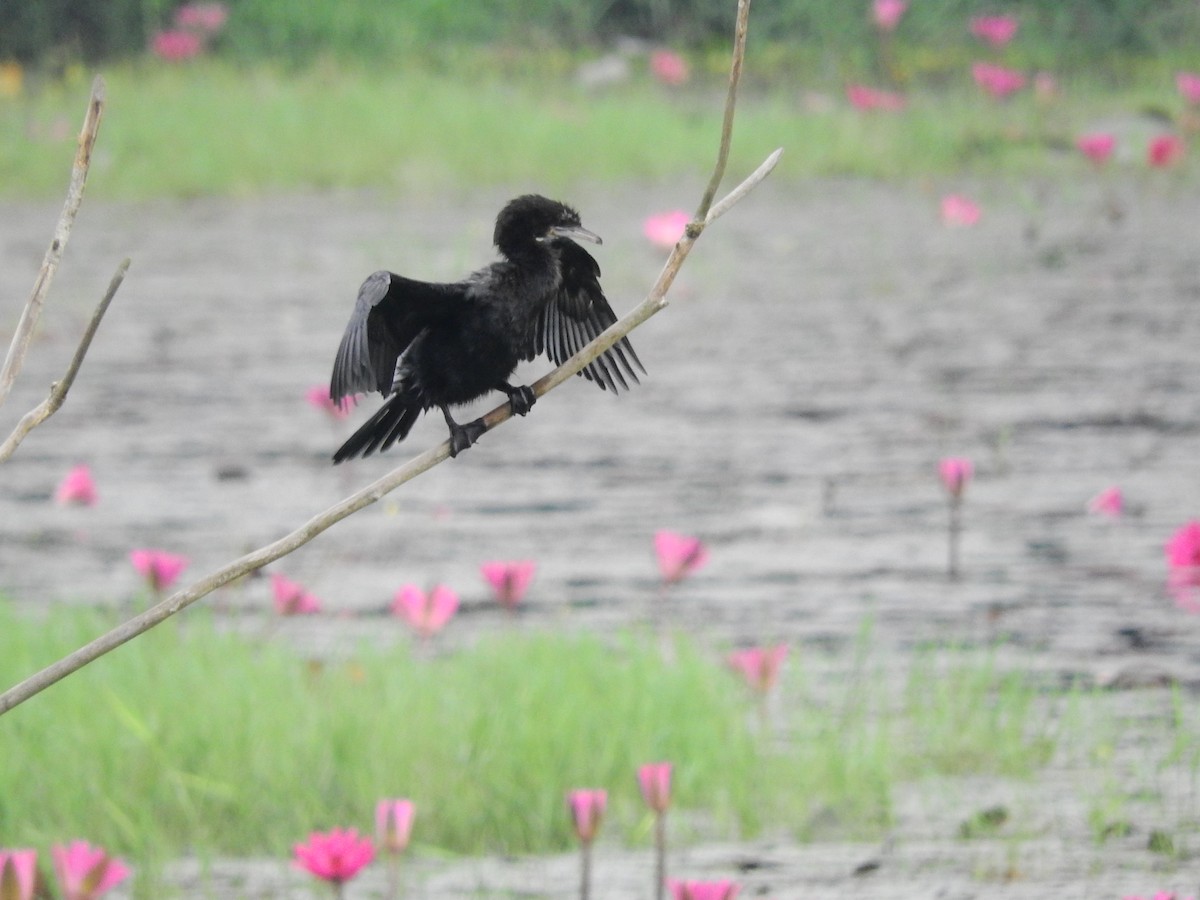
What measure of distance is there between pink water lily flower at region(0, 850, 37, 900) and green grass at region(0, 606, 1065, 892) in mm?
600

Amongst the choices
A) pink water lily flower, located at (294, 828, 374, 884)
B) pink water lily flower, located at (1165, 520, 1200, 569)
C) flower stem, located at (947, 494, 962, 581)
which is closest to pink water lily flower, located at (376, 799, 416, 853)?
pink water lily flower, located at (294, 828, 374, 884)

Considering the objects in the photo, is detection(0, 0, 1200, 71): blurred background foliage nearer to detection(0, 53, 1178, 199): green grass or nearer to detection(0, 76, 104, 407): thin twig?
detection(0, 53, 1178, 199): green grass

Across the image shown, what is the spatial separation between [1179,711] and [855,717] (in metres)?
0.44

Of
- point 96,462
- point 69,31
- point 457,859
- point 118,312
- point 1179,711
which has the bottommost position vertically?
point 457,859

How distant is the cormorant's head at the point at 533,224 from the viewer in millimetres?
1970

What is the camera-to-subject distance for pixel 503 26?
1252 cm

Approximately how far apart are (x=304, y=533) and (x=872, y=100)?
7273 millimetres

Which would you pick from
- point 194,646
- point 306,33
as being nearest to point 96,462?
point 194,646

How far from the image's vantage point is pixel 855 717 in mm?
2705

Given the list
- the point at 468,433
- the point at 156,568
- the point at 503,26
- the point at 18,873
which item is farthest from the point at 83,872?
the point at 503,26

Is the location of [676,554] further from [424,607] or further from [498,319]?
[498,319]

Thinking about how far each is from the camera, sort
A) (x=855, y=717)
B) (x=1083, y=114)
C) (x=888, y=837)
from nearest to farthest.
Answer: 1. (x=888, y=837)
2. (x=855, y=717)
3. (x=1083, y=114)

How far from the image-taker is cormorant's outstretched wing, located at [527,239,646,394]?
6.42ft

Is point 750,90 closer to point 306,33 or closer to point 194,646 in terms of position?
point 306,33
